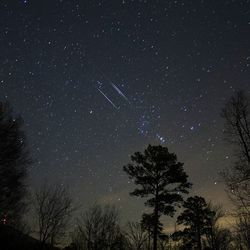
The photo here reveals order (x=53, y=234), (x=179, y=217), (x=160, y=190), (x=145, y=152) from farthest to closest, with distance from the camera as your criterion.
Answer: (x=179, y=217) < (x=53, y=234) < (x=145, y=152) < (x=160, y=190)

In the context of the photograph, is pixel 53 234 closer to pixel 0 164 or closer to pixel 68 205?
pixel 68 205

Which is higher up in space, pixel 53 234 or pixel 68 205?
pixel 68 205

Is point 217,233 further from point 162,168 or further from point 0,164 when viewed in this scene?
point 0,164

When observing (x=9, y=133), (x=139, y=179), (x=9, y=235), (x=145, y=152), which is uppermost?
(x=145, y=152)

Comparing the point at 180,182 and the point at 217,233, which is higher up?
the point at 217,233

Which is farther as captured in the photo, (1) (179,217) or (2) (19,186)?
(1) (179,217)

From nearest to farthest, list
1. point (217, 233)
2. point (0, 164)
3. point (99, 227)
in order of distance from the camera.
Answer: point (0, 164)
point (99, 227)
point (217, 233)

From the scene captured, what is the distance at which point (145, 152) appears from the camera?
29.1m

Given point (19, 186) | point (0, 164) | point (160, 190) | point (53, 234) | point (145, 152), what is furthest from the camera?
point (53, 234)

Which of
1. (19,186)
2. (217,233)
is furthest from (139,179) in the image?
(217,233)

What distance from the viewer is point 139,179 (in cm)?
2766

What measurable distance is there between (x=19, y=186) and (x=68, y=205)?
16153mm

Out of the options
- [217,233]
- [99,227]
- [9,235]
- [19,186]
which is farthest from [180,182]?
[217,233]

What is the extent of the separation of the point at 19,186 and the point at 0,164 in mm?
2056
